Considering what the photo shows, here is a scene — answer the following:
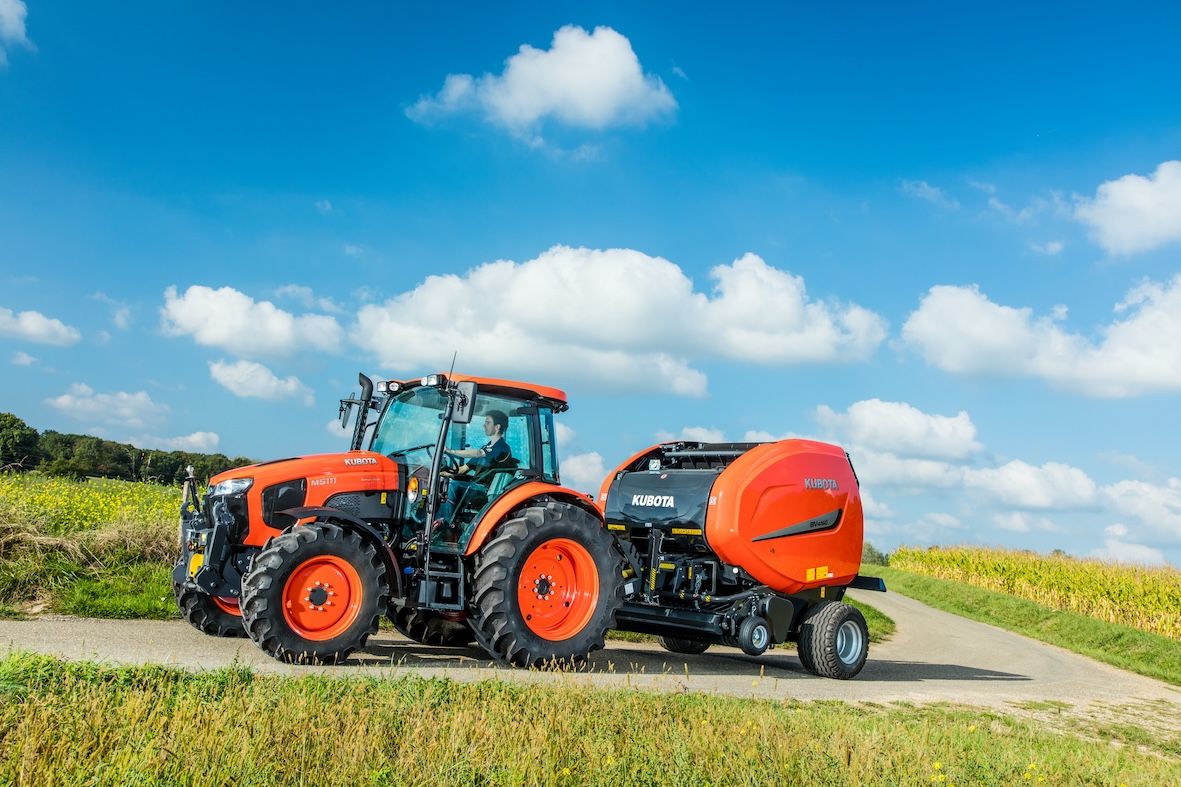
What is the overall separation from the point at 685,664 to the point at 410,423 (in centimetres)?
409

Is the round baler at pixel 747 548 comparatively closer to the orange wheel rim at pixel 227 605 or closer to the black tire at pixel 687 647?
the black tire at pixel 687 647

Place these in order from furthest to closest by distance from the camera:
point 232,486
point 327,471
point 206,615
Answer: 1. point 206,615
2. point 327,471
3. point 232,486

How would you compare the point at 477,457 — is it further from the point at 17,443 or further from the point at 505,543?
the point at 17,443

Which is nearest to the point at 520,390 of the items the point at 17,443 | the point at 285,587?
the point at 285,587

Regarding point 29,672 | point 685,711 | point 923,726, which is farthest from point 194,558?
point 923,726

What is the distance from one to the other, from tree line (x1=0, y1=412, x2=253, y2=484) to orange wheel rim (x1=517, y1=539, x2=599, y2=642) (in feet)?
32.3

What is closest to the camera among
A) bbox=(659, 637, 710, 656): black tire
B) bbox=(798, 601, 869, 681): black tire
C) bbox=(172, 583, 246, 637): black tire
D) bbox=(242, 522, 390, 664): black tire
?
bbox=(242, 522, 390, 664): black tire

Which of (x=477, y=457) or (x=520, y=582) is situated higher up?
(x=477, y=457)

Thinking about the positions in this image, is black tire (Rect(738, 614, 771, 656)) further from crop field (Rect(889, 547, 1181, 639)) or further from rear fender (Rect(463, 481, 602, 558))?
crop field (Rect(889, 547, 1181, 639))

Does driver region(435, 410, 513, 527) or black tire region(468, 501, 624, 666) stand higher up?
driver region(435, 410, 513, 527)

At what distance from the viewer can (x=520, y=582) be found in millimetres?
10086

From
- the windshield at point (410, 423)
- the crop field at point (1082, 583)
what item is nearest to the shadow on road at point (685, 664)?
the windshield at point (410, 423)

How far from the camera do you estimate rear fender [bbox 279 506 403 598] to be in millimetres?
9531

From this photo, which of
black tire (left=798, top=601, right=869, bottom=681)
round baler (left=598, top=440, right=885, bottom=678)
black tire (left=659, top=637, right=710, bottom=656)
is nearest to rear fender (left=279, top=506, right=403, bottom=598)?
round baler (left=598, top=440, right=885, bottom=678)
